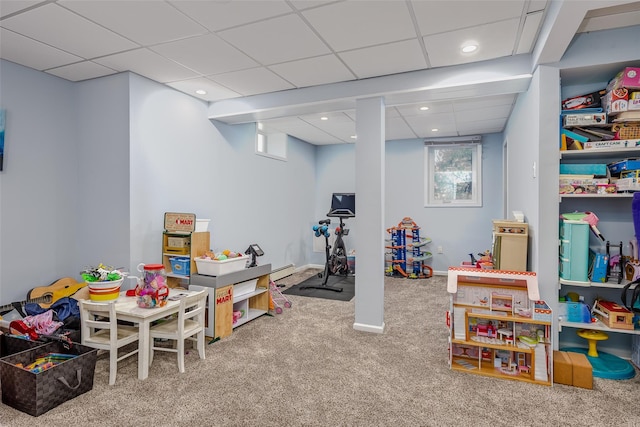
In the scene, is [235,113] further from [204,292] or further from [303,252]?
[303,252]

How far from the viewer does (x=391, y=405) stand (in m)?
2.19

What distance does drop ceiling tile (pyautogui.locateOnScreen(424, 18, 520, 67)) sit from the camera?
2492 mm

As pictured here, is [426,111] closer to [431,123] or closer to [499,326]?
[431,123]

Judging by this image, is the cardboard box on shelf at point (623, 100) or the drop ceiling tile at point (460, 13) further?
the cardboard box on shelf at point (623, 100)

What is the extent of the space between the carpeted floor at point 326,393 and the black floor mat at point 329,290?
4.94 feet

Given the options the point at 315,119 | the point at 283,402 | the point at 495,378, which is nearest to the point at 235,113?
the point at 315,119

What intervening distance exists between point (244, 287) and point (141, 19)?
2.51 meters

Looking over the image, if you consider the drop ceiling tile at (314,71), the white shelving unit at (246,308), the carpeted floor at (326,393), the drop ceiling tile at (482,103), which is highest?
the drop ceiling tile at (314,71)

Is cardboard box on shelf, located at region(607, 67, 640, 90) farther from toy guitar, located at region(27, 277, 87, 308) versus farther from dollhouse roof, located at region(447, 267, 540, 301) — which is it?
toy guitar, located at region(27, 277, 87, 308)

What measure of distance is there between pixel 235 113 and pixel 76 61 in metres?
1.52

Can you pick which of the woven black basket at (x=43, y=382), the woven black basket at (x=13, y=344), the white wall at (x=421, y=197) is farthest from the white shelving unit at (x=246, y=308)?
the white wall at (x=421, y=197)

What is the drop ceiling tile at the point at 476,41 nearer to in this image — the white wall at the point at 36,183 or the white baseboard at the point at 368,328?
the white baseboard at the point at 368,328

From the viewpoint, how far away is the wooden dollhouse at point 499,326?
249 cm

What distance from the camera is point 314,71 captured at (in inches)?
129
